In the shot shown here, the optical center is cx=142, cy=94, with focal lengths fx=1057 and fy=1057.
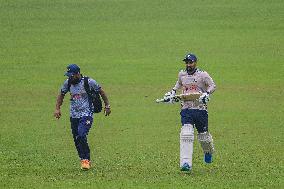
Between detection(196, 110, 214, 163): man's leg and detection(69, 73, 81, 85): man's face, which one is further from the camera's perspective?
detection(69, 73, 81, 85): man's face

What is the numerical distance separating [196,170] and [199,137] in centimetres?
79

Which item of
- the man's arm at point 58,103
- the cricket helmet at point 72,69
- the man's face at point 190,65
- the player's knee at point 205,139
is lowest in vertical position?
the player's knee at point 205,139

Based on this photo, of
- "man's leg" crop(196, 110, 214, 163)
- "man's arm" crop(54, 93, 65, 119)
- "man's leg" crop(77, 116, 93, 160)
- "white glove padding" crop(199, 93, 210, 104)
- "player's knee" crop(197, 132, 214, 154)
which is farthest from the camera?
"man's arm" crop(54, 93, 65, 119)

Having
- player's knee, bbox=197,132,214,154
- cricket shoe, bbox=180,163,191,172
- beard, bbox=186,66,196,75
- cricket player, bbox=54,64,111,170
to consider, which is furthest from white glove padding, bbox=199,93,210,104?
cricket player, bbox=54,64,111,170

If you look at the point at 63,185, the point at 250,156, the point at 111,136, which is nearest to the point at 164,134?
the point at 111,136

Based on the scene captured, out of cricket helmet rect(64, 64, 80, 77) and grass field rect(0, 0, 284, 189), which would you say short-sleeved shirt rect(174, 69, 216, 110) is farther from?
cricket helmet rect(64, 64, 80, 77)

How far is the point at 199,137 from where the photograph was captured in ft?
62.6

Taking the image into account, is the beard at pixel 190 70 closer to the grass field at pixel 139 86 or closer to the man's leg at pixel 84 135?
the grass field at pixel 139 86

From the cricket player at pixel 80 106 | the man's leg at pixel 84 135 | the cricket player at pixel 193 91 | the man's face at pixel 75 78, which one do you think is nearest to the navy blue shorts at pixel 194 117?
the cricket player at pixel 193 91

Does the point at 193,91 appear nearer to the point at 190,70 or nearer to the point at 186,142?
the point at 190,70

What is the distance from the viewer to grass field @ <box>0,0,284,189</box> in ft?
60.7

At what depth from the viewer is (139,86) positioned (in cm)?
3719

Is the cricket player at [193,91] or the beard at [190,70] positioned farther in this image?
the beard at [190,70]

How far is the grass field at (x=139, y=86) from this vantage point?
18.5 m
